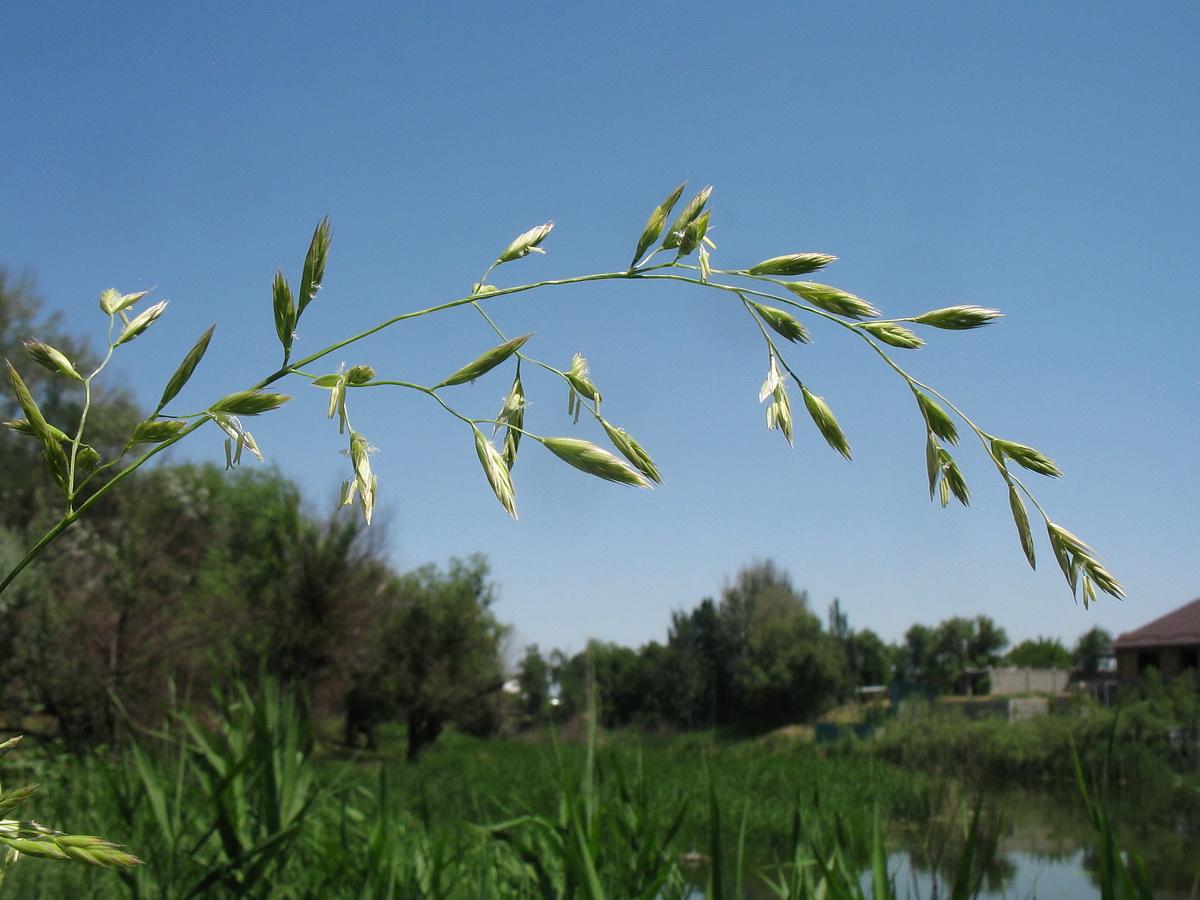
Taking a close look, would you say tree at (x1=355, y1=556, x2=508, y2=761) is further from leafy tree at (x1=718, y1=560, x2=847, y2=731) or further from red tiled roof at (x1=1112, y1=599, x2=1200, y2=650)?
red tiled roof at (x1=1112, y1=599, x2=1200, y2=650)

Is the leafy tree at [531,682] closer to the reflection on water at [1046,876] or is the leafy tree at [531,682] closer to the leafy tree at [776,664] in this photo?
the leafy tree at [776,664]

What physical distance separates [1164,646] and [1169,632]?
495 mm

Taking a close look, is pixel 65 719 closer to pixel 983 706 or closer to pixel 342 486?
pixel 342 486

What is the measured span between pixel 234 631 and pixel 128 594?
153 cm

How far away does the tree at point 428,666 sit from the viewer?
59.2 ft

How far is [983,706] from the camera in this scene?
540 inches

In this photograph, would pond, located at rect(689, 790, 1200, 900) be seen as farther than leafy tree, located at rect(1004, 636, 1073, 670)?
No

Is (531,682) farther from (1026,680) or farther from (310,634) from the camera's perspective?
(1026,680)

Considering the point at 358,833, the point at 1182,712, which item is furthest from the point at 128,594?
the point at 1182,712

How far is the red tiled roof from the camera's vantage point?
19.7 m

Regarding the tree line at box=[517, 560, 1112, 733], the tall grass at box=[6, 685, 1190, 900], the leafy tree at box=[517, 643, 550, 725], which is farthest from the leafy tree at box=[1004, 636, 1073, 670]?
the tall grass at box=[6, 685, 1190, 900]

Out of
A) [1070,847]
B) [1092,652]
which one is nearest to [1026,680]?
[1092,652]

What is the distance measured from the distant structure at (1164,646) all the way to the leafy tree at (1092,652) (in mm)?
381

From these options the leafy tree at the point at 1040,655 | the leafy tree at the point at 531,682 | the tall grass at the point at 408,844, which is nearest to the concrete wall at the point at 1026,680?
the leafy tree at the point at 1040,655
